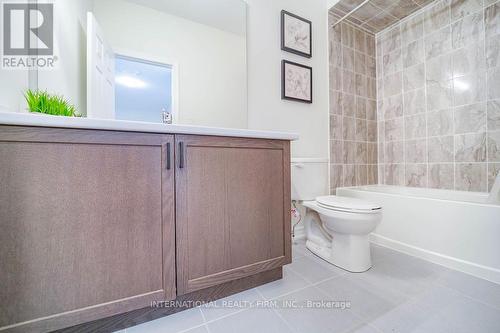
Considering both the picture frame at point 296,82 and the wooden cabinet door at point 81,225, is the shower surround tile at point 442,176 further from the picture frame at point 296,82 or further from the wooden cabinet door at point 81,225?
the wooden cabinet door at point 81,225

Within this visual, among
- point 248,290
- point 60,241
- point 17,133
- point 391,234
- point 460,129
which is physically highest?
point 460,129

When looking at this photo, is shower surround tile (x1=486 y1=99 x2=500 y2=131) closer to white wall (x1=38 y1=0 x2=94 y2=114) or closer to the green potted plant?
the green potted plant

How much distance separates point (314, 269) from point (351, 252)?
0.26m

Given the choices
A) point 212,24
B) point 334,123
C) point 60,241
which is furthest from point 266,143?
point 334,123

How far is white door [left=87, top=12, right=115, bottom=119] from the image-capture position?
1.18 metres

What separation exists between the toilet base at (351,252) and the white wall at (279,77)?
812 mm

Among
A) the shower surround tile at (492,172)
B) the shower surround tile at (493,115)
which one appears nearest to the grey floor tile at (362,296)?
the shower surround tile at (492,172)

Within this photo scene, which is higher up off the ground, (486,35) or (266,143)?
(486,35)

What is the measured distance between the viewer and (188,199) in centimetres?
89

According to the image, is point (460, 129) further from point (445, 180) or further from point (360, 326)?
point (360, 326)

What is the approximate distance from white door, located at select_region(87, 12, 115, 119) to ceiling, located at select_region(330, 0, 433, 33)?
2016 millimetres

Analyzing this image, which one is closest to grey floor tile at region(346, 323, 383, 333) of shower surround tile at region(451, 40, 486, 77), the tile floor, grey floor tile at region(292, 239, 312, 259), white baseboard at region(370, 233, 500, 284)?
the tile floor

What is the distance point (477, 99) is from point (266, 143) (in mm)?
1959

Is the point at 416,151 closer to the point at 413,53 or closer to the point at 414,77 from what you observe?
the point at 414,77
